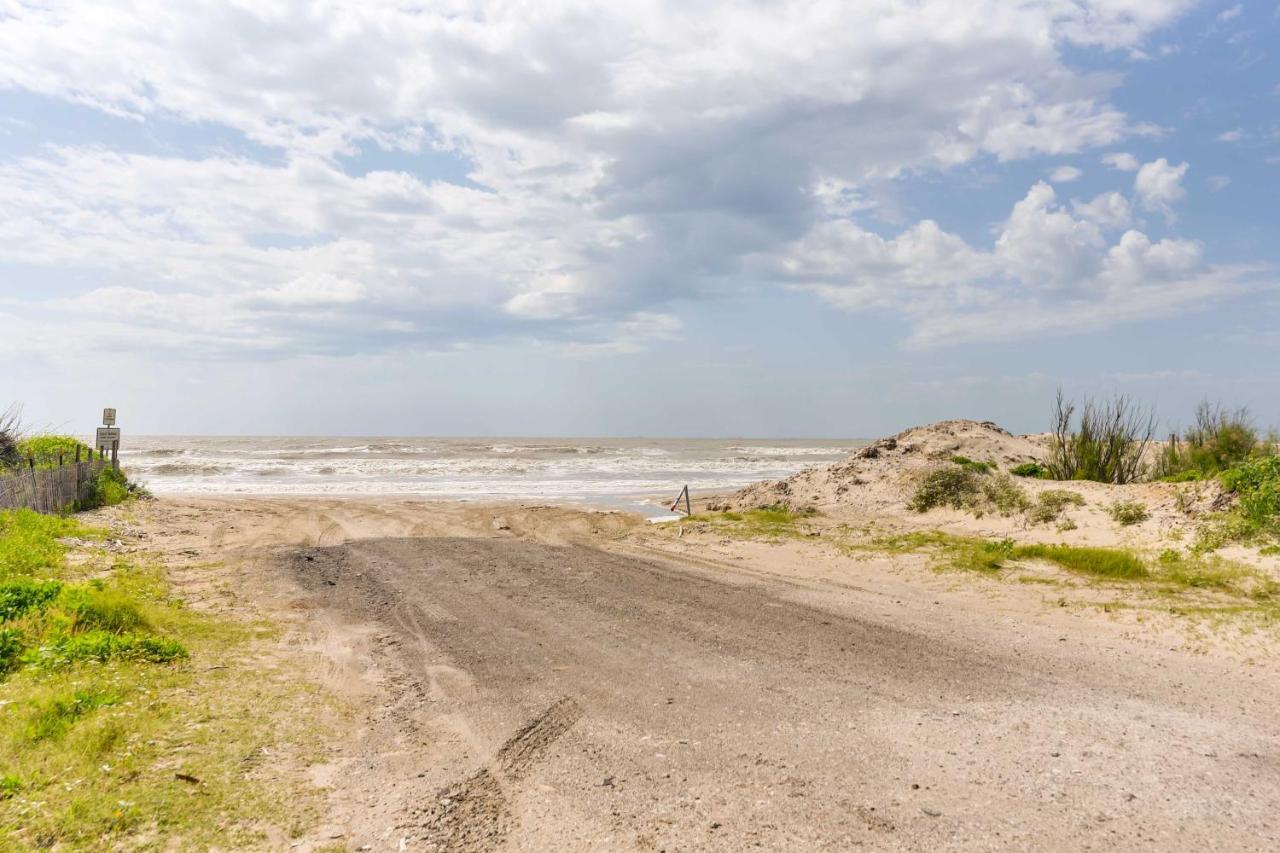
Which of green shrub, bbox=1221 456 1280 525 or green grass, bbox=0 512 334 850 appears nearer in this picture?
green grass, bbox=0 512 334 850

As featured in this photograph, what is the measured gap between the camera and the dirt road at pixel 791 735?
4.53 metres

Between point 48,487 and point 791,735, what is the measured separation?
16.7m

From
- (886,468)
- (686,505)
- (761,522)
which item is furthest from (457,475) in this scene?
(761,522)

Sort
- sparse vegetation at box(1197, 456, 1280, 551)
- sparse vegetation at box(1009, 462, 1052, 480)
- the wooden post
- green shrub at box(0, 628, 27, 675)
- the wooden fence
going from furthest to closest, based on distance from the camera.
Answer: the wooden post
sparse vegetation at box(1009, 462, 1052, 480)
the wooden fence
sparse vegetation at box(1197, 456, 1280, 551)
green shrub at box(0, 628, 27, 675)

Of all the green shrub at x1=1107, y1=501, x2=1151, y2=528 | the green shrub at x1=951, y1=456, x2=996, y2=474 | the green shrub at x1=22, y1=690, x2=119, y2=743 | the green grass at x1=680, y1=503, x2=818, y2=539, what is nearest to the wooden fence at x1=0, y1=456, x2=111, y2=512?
the green shrub at x1=22, y1=690, x2=119, y2=743

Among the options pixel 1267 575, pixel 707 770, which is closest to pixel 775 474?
pixel 1267 575

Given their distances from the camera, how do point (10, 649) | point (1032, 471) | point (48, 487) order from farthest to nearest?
point (1032, 471)
point (48, 487)
point (10, 649)

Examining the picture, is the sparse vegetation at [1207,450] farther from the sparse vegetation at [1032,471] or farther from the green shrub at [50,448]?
the green shrub at [50,448]

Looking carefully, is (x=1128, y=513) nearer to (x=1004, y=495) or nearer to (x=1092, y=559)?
(x=1092, y=559)

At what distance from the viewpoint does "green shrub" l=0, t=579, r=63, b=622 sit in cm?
736

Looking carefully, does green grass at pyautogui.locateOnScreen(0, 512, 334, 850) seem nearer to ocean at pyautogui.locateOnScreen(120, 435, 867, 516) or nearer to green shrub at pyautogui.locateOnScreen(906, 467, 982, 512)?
green shrub at pyautogui.locateOnScreen(906, 467, 982, 512)

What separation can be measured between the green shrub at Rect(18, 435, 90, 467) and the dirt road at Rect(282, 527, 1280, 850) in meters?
14.7

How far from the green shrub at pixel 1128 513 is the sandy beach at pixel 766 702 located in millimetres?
272

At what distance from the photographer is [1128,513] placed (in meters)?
14.5
